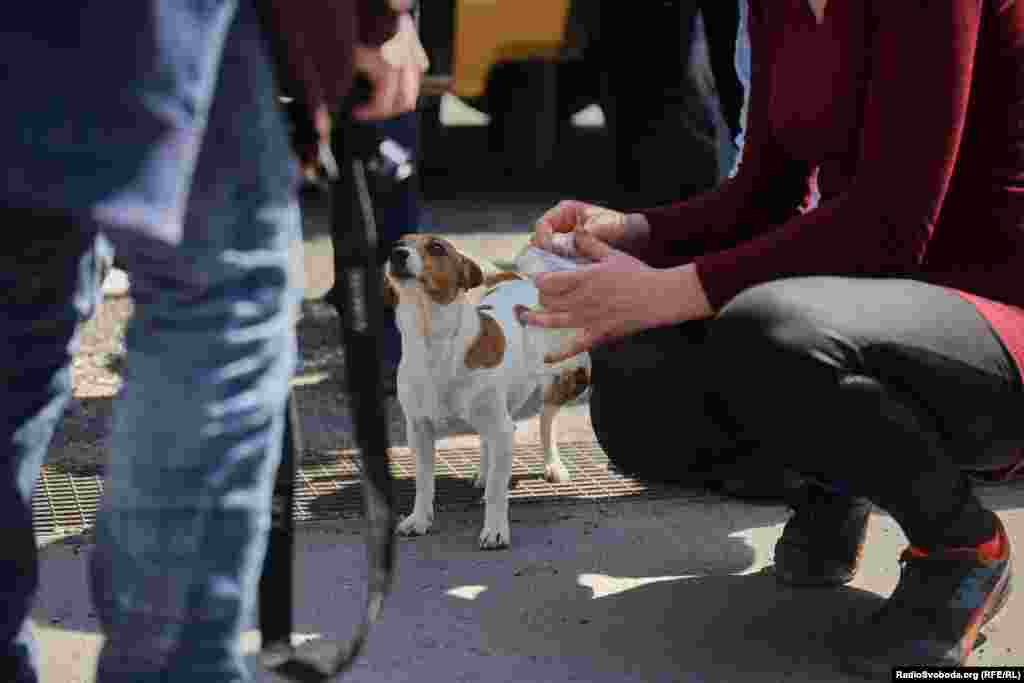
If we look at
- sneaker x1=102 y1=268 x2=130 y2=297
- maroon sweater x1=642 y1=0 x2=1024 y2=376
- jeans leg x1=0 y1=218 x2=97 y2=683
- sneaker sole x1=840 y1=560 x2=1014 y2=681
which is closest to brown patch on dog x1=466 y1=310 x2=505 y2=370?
maroon sweater x1=642 y1=0 x2=1024 y2=376

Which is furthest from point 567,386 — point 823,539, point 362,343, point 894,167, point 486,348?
point 362,343

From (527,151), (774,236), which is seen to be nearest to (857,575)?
(774,236)

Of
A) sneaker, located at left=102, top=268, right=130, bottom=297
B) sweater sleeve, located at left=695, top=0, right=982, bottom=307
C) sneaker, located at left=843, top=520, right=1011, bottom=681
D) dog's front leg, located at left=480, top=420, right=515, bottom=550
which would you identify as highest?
sweater sleeve, located at left=695, top=0, right=982, bottom=307

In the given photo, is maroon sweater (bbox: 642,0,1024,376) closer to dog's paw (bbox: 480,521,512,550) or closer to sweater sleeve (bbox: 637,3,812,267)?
sweater sleeve (bbox: 637,3,812,267)

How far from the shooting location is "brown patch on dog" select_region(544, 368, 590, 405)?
3615mm

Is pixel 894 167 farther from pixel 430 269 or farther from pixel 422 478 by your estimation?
pixel 422 478

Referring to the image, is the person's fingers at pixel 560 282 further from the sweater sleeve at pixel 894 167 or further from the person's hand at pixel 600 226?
the person's hand at pixel 600 226

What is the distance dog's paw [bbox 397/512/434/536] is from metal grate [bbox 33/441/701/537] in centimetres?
11

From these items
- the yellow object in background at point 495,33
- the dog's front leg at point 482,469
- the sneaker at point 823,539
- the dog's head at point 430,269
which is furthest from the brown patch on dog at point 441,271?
the yellow object in background at point 495,33

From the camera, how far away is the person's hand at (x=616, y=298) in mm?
2381

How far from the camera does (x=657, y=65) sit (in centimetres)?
675

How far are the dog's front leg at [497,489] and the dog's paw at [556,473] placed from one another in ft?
1.07

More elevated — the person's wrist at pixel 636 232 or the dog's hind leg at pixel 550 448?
the person's wrist at pixel 636 232

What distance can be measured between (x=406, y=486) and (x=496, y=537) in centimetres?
49
